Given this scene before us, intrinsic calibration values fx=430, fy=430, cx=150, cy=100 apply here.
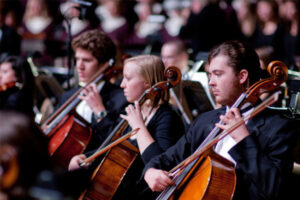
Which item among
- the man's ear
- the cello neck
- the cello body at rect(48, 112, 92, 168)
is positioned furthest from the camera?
the cello neck

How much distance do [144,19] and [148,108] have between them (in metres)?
3.10

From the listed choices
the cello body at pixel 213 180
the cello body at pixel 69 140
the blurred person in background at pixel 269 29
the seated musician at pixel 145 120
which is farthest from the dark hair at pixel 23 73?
the blurred person in background at pixel 269 29

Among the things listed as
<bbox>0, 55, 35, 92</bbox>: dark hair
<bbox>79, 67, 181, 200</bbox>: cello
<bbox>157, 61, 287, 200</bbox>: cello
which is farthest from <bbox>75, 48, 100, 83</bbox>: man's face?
<bbox>157, 61, 287, 200</bbox>: cello

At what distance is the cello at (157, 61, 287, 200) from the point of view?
5.37 feet

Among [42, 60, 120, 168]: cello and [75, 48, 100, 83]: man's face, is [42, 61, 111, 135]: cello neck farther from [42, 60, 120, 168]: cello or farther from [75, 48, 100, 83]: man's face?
[75, 48, 100, 83]: man's face

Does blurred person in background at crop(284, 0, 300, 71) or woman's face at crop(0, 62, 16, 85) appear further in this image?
blurred person in background at crop(284, 0, 300, 71)

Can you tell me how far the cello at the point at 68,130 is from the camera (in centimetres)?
254

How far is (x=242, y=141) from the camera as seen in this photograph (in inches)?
65.1

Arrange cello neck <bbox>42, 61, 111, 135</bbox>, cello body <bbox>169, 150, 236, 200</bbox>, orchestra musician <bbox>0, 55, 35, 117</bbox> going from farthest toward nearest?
orchestra musician <bbox>0, 55, 35, 117</bbox> → cello neck <bbox>42, 61, 111, 135</bbox> → cello body <bbox>169, 150, 236, 200</bbox>

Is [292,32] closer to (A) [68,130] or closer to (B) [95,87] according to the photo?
(B) [95,87]

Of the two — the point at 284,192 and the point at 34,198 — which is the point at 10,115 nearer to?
the point at 34,198

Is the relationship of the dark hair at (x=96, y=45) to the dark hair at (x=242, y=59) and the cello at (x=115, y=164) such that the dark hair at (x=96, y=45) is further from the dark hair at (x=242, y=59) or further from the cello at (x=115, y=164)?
the dark hair at (x=242, y=59)

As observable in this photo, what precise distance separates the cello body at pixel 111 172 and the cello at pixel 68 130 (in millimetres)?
498

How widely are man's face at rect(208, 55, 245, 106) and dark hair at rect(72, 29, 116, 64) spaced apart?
1.24 m
